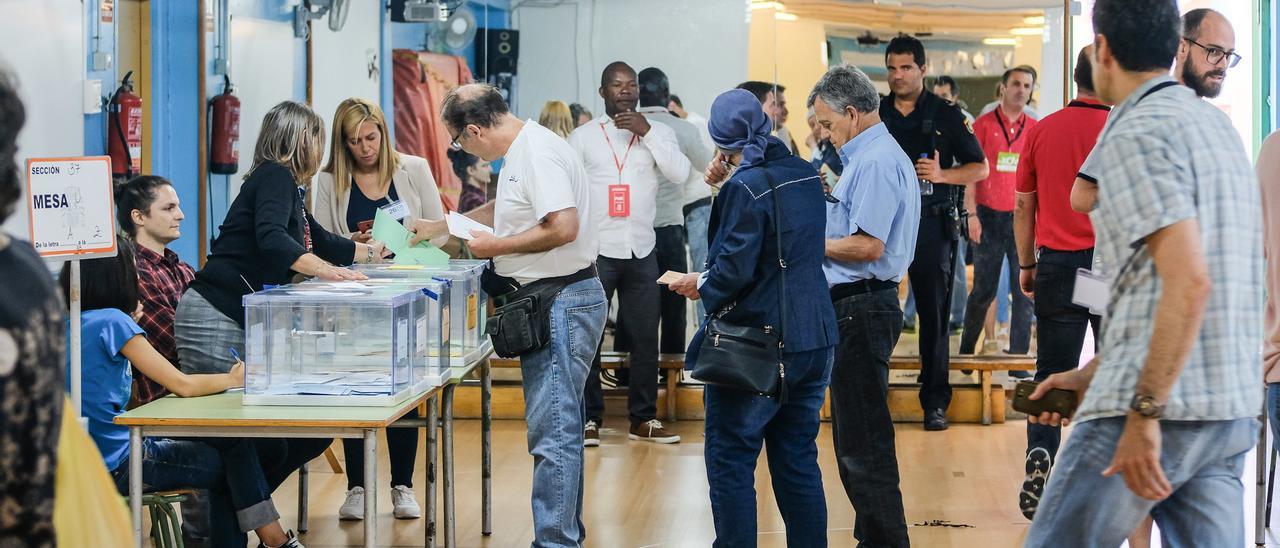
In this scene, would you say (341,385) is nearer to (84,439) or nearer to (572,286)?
(572,286)

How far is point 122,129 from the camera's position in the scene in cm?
562

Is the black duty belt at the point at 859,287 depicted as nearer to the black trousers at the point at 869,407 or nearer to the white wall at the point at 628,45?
the black trousers at the point at 869,407

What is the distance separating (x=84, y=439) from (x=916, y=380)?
5721 millimetres

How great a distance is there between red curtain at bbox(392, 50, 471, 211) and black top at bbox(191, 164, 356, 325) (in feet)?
9.93

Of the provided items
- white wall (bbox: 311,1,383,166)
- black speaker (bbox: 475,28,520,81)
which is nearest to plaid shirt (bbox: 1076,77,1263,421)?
black speaker (bbox: 475,28,520,81)

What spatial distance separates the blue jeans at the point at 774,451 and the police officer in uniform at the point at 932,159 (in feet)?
8.48

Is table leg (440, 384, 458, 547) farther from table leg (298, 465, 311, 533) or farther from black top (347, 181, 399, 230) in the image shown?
black top (347, 181, 399, 230)

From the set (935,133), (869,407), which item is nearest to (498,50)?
(935,133)

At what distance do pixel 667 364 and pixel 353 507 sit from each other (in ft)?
7.70

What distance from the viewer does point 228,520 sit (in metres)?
3.94

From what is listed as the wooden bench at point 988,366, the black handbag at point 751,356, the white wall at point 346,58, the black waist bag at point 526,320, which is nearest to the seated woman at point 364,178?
the black waist bag at point 526,320

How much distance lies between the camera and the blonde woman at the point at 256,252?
4172mm

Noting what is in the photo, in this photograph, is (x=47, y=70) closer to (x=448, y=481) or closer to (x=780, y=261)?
(x=448, y=481)

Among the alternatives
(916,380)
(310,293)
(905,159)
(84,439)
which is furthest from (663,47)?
(84,439)
